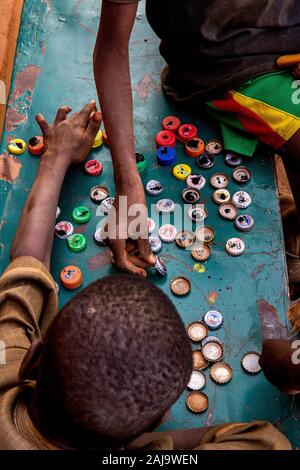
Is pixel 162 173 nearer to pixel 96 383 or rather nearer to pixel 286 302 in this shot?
pixel 286 302

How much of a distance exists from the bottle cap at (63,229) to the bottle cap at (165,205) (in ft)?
0.96

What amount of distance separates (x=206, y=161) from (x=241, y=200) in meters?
0.20

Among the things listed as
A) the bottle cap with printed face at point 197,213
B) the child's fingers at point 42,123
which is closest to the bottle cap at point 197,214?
the bottle cap with printed face at point 197,213

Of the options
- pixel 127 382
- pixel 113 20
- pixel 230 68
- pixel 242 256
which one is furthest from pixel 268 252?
pixel 127 382

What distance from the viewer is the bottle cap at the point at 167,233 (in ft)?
5.90

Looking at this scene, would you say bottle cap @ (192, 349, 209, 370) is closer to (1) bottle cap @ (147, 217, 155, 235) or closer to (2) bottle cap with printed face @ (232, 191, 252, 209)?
(1) bottle cap @ (147, 217, 155, 235)

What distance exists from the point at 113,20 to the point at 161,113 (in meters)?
0.56

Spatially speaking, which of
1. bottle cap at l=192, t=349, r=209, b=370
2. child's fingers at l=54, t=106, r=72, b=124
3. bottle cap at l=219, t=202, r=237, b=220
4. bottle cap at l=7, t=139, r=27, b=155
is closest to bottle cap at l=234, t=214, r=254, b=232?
bottle cap at l=219, t=202, r=237, b=220

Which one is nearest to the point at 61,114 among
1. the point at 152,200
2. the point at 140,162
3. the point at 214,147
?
the point at 140,162

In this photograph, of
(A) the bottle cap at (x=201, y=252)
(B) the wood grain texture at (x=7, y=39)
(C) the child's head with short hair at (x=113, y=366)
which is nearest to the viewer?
(C) the child's head with short hair at (x=113, y=366)

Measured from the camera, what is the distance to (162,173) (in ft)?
6.38

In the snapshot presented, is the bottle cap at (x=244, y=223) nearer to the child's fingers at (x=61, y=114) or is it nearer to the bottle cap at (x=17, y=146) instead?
the child's fingers at (x=61, y=114)

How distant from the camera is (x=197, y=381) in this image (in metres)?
1.54

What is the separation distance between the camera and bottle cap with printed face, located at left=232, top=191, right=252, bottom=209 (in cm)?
186
